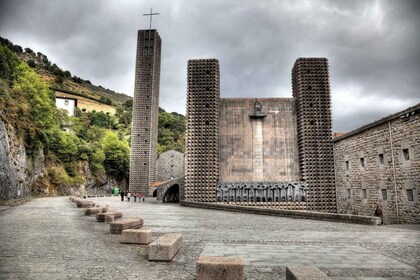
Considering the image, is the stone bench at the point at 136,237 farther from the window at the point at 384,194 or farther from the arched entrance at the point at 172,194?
the arched entrance at the point at 172,194

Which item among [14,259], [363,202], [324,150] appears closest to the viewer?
[14,259]

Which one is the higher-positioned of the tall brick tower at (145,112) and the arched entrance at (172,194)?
the tall brick tower at (145,112)

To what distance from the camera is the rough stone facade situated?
68812 millimetres

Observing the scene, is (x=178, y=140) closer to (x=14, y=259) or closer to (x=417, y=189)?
(x=417, y=189)

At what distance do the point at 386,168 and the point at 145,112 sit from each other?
48.0 m

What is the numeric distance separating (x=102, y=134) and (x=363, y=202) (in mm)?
68205

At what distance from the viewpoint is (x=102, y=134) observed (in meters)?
77.0

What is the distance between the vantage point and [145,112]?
5938 cm

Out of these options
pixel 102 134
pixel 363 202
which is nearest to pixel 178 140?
pixel 102 134

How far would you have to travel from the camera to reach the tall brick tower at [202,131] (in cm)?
2741

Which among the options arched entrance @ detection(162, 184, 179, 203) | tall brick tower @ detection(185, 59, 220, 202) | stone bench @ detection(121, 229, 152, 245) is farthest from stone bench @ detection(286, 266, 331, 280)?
arched entrance @ detection(162, 184, 179, 203)

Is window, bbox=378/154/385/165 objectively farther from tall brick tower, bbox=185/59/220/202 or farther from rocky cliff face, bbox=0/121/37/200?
rocky cliff face, bbox=0/121/37/200

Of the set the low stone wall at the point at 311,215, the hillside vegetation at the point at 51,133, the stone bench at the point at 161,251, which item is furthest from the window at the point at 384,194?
the hillside vegetation at the point at 51,133

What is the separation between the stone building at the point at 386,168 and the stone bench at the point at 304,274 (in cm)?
1478
